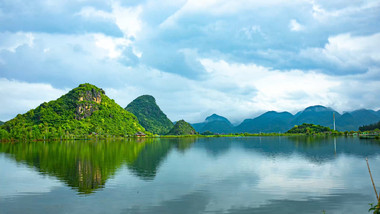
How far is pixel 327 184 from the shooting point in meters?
34.9

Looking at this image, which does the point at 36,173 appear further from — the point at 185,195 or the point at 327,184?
the point at 327,184

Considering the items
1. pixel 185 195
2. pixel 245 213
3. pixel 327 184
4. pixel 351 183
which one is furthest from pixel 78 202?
pixel 351 183

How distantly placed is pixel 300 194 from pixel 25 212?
84.3 ft

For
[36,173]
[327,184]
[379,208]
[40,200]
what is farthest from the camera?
[36,173]

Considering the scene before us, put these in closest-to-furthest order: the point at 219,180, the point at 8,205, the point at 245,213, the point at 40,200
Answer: the point at 245,213, the point at 8,205, the point at 40,200, the point at 219,180

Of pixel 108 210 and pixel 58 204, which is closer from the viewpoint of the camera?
pixel 108 210

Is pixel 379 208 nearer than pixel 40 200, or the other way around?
pixel 379 208

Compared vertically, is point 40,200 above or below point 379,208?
below

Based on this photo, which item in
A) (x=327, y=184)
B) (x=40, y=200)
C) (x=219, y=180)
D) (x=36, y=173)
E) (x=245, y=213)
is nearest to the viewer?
(x=245, y=213)

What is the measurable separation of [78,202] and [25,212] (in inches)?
170

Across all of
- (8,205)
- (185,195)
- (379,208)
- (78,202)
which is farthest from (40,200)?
(379,208)

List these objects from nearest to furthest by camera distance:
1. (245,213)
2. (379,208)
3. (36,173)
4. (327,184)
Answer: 1. (379,208)
2. (245,213)
3. (327,184)
4. (36,173)

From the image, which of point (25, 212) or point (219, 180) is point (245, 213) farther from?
point (25, 212)

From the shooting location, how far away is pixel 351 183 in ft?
116
